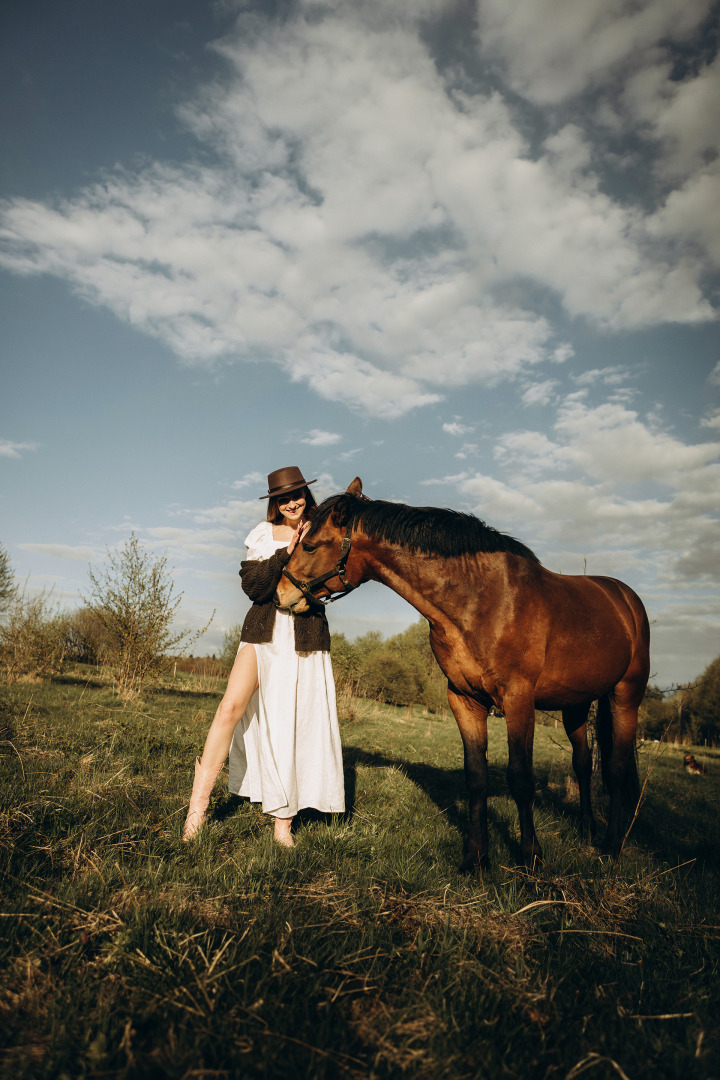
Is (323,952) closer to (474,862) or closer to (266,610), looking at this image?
(474,862)

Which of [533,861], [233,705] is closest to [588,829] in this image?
[533,861]

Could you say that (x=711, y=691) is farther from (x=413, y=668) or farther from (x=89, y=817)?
(x=89, y=817)

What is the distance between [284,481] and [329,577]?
91cm

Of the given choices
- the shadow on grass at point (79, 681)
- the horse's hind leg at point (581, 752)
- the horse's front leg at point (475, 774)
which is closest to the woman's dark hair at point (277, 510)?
the horse's front leg at point (475, 774)

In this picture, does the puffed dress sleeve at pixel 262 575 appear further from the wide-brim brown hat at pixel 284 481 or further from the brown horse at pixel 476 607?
the wide-brim brown hat at pixel 284 481

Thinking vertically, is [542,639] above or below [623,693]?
above

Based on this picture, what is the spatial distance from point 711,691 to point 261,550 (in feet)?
135

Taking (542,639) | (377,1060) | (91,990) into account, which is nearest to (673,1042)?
(377,1060)

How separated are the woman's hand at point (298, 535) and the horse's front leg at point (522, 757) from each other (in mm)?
1953

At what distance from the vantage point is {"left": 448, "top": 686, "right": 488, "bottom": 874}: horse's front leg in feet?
11.6

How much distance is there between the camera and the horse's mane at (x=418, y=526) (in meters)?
3.95

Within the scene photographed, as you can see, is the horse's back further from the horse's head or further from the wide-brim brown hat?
the wide-brim brown hat

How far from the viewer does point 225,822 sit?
12.4 ft

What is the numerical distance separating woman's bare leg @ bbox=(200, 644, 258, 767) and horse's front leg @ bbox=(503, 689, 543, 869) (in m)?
1.90
